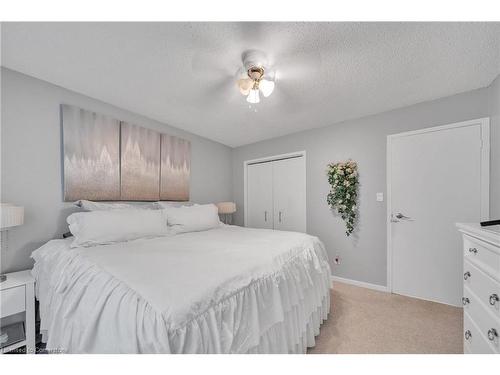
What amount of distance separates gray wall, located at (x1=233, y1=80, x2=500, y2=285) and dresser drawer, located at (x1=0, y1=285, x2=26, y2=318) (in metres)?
3.08

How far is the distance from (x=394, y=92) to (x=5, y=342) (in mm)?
3814

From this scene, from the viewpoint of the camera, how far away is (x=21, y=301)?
1439mm

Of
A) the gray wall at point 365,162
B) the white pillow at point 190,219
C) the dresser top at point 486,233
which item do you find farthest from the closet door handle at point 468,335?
the white pillow at point 190,219

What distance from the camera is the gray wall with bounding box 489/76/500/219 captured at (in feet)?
6.05

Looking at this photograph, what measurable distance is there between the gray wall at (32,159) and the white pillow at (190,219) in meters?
0.98

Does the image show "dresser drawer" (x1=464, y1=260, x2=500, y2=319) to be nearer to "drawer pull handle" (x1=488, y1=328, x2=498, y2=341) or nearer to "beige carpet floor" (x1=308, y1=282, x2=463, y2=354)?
"drawer pull handle" (x1=488, y1=328, x2=498, y2=341)

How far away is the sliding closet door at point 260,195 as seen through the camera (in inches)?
144

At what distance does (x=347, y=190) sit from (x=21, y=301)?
329cm

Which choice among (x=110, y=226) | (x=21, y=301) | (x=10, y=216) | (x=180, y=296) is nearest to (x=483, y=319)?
(x=180, y=296)

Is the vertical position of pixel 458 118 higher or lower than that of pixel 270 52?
lower
